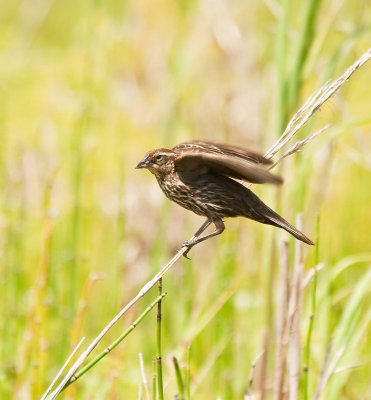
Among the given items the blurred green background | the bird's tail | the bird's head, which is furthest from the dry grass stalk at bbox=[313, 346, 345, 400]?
the bird's head

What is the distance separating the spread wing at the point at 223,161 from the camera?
206 centimetres

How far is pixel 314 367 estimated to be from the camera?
3574mm

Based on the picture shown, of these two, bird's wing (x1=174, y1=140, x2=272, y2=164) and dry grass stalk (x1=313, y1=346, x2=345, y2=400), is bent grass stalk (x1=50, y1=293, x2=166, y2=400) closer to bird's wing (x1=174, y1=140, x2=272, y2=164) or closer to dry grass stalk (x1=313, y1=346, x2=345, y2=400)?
bird's wing (x1=174, y1=140, x2=272, y2=164)

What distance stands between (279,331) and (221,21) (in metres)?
4.08

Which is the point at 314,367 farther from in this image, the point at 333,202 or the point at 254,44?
the point at 254,44

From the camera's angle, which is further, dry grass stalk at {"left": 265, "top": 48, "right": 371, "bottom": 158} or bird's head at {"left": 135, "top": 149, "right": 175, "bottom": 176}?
bird's head at {"left": 135, "top": 149, "right": 175, "bottom": 176}

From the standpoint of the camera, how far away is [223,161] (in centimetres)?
218

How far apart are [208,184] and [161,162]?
0.71ft

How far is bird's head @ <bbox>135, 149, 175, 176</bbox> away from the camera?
2764 millimetres

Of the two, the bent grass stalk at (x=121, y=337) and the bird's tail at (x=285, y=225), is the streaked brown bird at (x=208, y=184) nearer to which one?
the bird's tail at (x=285, y=225)

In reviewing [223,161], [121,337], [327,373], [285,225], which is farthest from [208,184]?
[121,337]

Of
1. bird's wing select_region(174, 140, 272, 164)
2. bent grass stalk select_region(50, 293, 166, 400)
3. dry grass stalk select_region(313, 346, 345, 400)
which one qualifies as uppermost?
bird's wing select_region(174, 140, 272, 164)

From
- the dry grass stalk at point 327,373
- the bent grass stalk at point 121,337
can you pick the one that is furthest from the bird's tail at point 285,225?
the bent grass stalk at point 121,337

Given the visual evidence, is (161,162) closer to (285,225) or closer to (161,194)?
(285,225)
